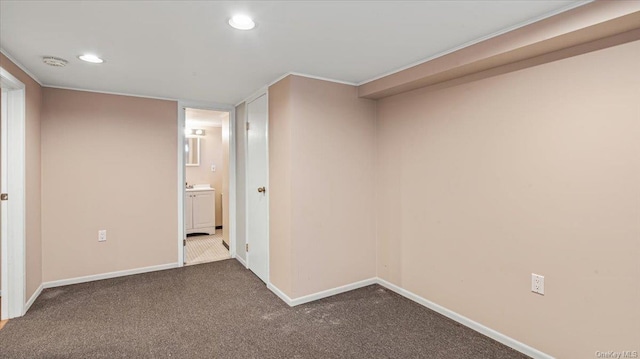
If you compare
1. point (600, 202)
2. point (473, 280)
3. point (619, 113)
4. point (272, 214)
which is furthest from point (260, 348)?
point (619, 113)

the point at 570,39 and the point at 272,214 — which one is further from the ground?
the point at 570,39

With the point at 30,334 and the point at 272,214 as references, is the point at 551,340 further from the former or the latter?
the point at 30,334

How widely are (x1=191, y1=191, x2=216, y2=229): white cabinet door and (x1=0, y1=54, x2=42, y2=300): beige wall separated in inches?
103

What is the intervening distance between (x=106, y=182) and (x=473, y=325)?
12.7 ft

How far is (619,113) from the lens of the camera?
5.73 ft

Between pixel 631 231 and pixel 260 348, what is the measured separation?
7.57 ft

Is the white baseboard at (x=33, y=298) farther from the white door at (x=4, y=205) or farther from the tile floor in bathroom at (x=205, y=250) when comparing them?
the tile floor in bathroom at (x=205, y=250)

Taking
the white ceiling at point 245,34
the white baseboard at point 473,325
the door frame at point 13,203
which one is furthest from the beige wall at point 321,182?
the door frame at point 13,203

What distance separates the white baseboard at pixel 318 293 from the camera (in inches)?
114

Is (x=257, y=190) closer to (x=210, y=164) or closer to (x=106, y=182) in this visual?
(x=106, y=182)

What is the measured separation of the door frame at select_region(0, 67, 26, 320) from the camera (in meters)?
Result: 2.58

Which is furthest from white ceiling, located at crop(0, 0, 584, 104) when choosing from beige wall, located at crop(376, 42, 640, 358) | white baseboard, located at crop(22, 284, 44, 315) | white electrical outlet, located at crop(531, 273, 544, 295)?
white baseboard, located at crop(22, 284, 44, 315)

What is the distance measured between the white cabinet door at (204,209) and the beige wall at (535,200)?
4013 mm

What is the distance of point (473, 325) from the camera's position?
8.05 feet
